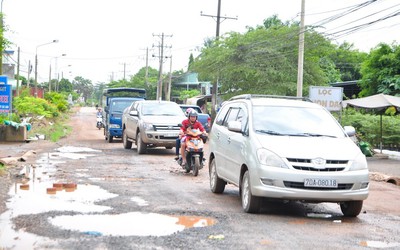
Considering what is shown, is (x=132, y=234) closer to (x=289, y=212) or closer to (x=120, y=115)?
(x=289, y=212)

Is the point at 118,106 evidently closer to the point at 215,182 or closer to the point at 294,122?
the point at 215,182

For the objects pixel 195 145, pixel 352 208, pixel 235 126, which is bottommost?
pixel 352 208

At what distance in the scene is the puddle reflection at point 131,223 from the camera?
6.92 metres

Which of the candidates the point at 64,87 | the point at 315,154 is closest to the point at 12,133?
the point at 315,154

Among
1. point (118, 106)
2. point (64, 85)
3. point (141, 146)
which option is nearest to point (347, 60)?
point (118, 106)

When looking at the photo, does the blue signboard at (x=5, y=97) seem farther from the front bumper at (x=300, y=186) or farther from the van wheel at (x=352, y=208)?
the van wheel at (x=352, y=208)

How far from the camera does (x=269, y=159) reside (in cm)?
830

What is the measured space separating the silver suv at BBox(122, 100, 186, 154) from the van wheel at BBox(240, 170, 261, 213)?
30.7 ft

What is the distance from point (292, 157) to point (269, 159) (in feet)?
1.06

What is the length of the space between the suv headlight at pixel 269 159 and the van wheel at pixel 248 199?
43 centimetres

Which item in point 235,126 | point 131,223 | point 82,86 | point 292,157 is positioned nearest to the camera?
point 131,223

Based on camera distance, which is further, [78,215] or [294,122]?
[294,122]

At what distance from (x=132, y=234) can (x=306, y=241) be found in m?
1.98

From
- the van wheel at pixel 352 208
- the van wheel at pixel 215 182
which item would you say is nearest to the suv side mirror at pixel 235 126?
the van wheel at pixel 215 182
